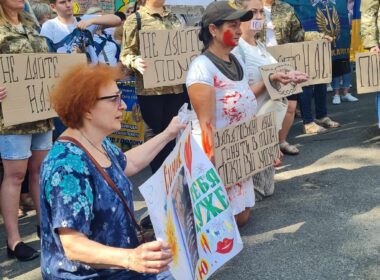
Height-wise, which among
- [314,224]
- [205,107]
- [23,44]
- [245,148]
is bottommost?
[314,224]

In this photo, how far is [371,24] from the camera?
5.43 meters

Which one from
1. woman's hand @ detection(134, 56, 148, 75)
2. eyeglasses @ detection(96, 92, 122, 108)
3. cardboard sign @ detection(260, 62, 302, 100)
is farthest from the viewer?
woman's hand @ detection(134, 56, 148, 75)

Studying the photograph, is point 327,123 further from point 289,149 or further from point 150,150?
point 150,150

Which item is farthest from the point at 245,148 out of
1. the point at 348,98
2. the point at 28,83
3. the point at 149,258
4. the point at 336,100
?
the point at 348,98

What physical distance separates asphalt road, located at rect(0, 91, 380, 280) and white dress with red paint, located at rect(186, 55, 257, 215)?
28 cm

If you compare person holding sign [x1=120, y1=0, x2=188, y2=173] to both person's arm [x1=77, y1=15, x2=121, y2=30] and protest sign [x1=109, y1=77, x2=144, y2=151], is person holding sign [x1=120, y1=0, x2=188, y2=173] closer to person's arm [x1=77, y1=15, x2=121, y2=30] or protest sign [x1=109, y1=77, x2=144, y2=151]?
person's arm [x1=77, y1=15, x2=121, y2=30]

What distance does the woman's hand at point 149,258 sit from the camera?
1.72m

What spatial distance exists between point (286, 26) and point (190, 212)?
139 inches

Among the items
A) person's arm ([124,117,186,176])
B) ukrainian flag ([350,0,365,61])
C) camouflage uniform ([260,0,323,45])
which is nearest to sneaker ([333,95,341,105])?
ukrainian flag ([350,0,365,61])

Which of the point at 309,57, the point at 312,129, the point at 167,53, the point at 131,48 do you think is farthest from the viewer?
the point at 312,129

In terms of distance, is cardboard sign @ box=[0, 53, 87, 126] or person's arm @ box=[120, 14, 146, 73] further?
person's arm @ box=[120, 14, 146, 73]

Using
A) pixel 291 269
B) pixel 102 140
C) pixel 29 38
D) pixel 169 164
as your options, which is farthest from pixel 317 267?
pixel 29 38

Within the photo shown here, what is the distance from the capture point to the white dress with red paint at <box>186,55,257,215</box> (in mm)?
3354

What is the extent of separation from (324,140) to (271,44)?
1.60 metres
